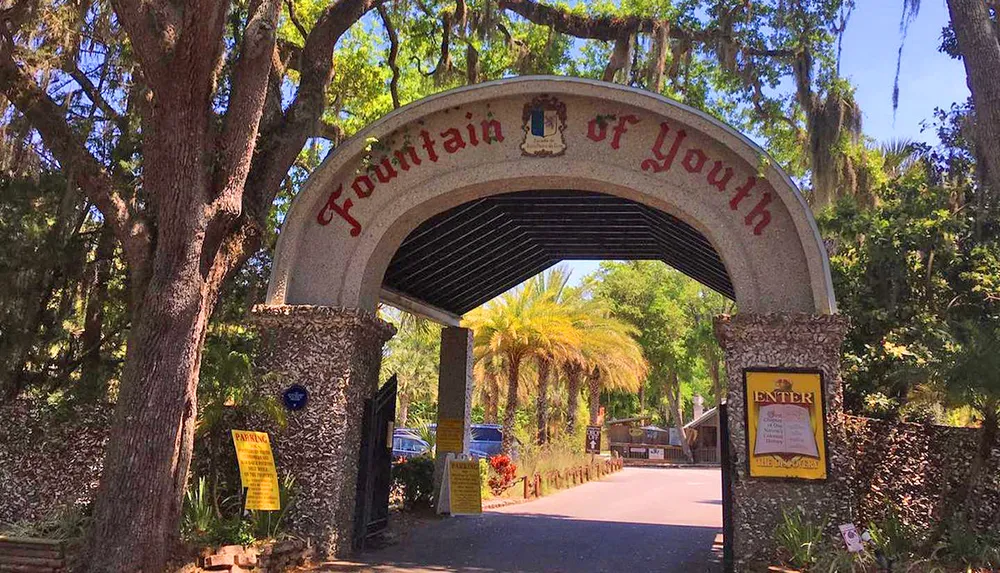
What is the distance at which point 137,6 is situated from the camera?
7.15 m

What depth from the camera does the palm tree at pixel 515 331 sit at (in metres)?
25.5

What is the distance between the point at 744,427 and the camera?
9.16 metres

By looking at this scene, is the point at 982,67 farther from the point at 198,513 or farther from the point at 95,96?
the point at 95,96

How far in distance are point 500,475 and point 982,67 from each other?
1388cm

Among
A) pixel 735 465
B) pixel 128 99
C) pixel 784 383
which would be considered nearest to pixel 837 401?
pixel 784 383

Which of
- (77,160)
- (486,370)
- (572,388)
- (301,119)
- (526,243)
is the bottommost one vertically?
(572,388)

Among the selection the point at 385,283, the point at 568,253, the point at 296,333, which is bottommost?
the point at 296,333

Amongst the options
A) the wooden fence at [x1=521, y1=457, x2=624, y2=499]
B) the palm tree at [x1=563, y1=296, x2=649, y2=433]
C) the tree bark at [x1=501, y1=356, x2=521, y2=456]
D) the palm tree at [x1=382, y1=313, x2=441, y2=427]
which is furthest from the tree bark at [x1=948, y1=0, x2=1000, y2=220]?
the palm tree at [x1=382, y1=313, x2=441, y2=427]

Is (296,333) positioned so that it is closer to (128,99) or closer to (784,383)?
(128,99)

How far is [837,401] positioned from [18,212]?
10.7 meters

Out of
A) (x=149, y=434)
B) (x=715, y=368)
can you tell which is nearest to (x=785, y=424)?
(x=149, y=434)

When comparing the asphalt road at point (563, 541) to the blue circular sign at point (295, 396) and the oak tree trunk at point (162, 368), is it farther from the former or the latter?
the oak tree trunk at point (162, 368)

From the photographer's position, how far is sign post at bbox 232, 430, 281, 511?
862 centimetres

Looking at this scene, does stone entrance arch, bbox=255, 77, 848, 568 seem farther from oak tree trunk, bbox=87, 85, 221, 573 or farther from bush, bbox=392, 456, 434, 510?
bush, bbox=392, 456, 434, 510
